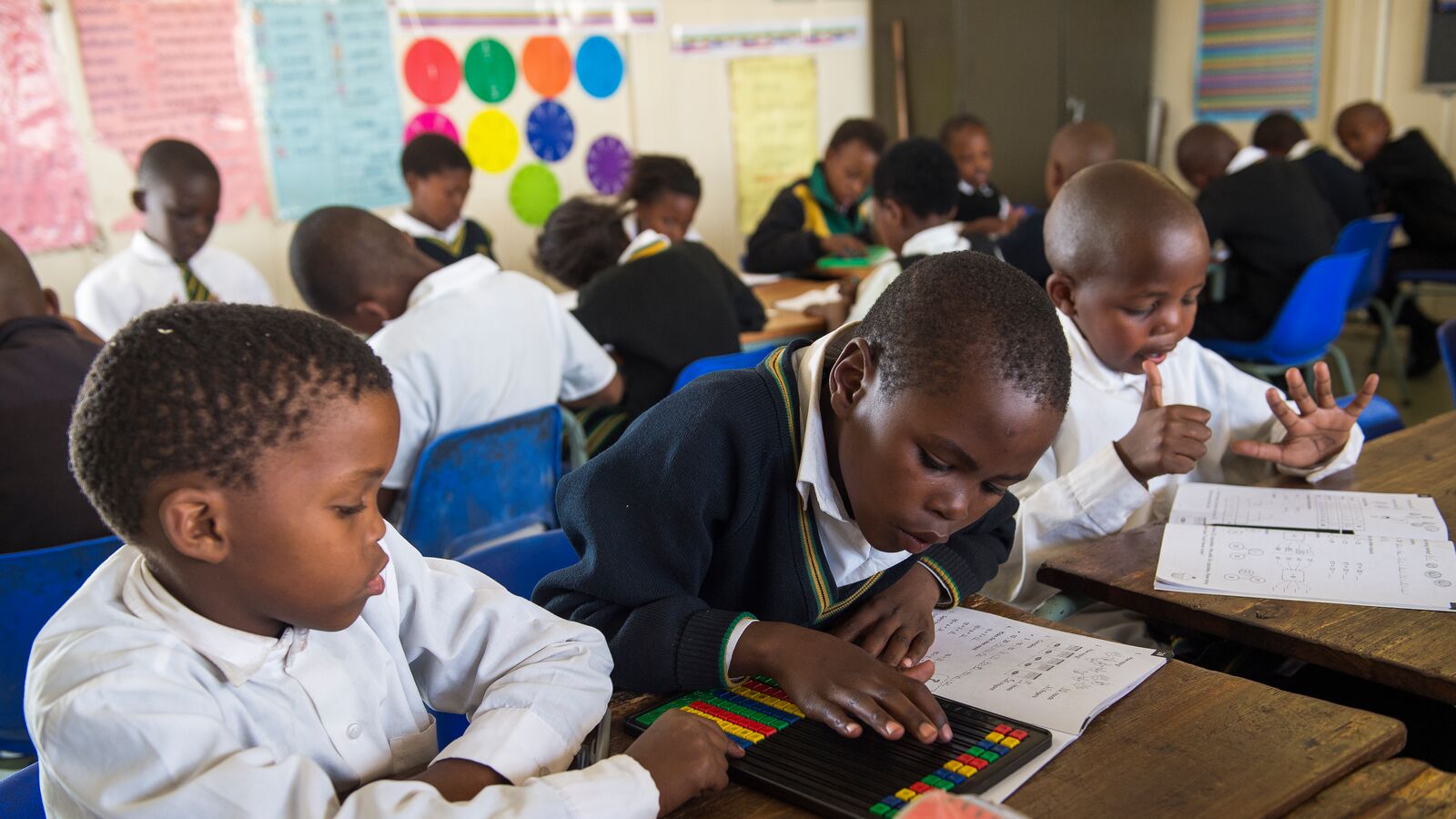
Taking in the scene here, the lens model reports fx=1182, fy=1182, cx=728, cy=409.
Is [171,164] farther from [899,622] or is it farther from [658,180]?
[899,622]

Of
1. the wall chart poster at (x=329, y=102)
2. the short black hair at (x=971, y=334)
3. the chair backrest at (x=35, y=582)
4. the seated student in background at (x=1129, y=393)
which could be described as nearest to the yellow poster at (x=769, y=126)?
the wall chart poster at (x=329, y=102)

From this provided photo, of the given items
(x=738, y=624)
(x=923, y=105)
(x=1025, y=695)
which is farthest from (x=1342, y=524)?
(x=923, y=105)

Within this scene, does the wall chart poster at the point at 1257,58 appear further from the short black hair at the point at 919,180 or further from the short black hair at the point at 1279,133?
the short black hair at the point at 919,180

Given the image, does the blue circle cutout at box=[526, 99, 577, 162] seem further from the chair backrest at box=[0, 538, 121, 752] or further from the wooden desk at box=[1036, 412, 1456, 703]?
the wooden desk at box=[1036, 412, 1456, 703]

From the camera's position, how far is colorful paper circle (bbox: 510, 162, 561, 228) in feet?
16.8

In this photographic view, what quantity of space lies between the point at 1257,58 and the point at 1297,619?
19.0ft

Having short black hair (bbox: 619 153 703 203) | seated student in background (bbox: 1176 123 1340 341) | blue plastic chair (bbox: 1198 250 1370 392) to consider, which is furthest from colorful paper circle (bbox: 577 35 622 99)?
blue plastic chair (bbox: 1198 250 1370 392)

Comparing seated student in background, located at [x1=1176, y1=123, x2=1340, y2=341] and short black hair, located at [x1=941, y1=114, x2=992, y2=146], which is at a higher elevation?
short black hair, located at [x1=941, y1=114, x2=992, y2=146]

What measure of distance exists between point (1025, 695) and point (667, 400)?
473 mm

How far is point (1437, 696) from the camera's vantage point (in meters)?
1.12

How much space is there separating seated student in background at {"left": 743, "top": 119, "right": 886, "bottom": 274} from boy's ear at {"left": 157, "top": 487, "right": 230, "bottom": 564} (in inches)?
153

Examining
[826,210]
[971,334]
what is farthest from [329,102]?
[971,334]

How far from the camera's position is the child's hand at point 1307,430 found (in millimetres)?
1772

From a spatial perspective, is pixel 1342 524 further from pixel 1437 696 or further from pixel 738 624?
pixel 738 624
